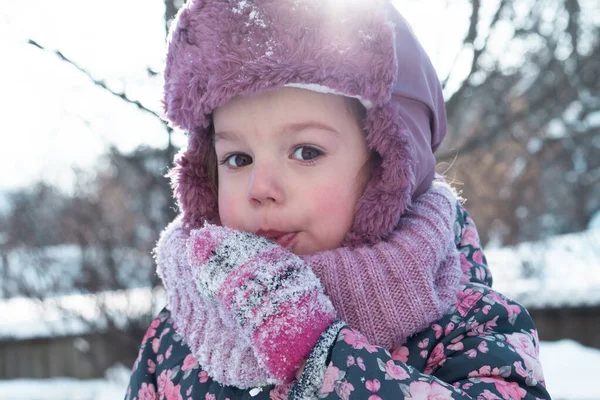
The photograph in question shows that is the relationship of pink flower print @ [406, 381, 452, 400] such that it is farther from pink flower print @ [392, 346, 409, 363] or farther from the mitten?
the mitten

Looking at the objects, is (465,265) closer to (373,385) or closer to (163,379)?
(373,385)

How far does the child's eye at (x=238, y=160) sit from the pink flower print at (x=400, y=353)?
564 mm

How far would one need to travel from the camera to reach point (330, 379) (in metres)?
1.20

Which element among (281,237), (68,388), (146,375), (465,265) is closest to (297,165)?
(281,237)

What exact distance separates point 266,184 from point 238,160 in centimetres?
17

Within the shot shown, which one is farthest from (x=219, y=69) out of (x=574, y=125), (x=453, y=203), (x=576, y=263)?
(x=576, y=263)

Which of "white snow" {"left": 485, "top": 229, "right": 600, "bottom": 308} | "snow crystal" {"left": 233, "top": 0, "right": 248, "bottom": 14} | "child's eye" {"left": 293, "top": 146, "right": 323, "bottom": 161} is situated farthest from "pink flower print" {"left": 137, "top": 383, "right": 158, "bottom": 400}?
"white snow" {"left": 485, "top": 229, "right": 600, "bottom": 308}

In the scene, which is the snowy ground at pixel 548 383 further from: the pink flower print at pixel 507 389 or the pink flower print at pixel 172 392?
the pink flower print at pixel 172 392

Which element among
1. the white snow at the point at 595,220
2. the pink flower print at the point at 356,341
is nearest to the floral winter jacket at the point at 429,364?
the pink flower print at the point at 356,341

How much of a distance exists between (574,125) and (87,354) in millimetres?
5470

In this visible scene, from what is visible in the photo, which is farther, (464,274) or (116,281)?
(116,281)

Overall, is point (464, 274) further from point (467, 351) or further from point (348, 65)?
point (348, 65)

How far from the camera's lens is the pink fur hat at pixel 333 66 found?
1.38 metres

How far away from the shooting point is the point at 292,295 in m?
1.24
